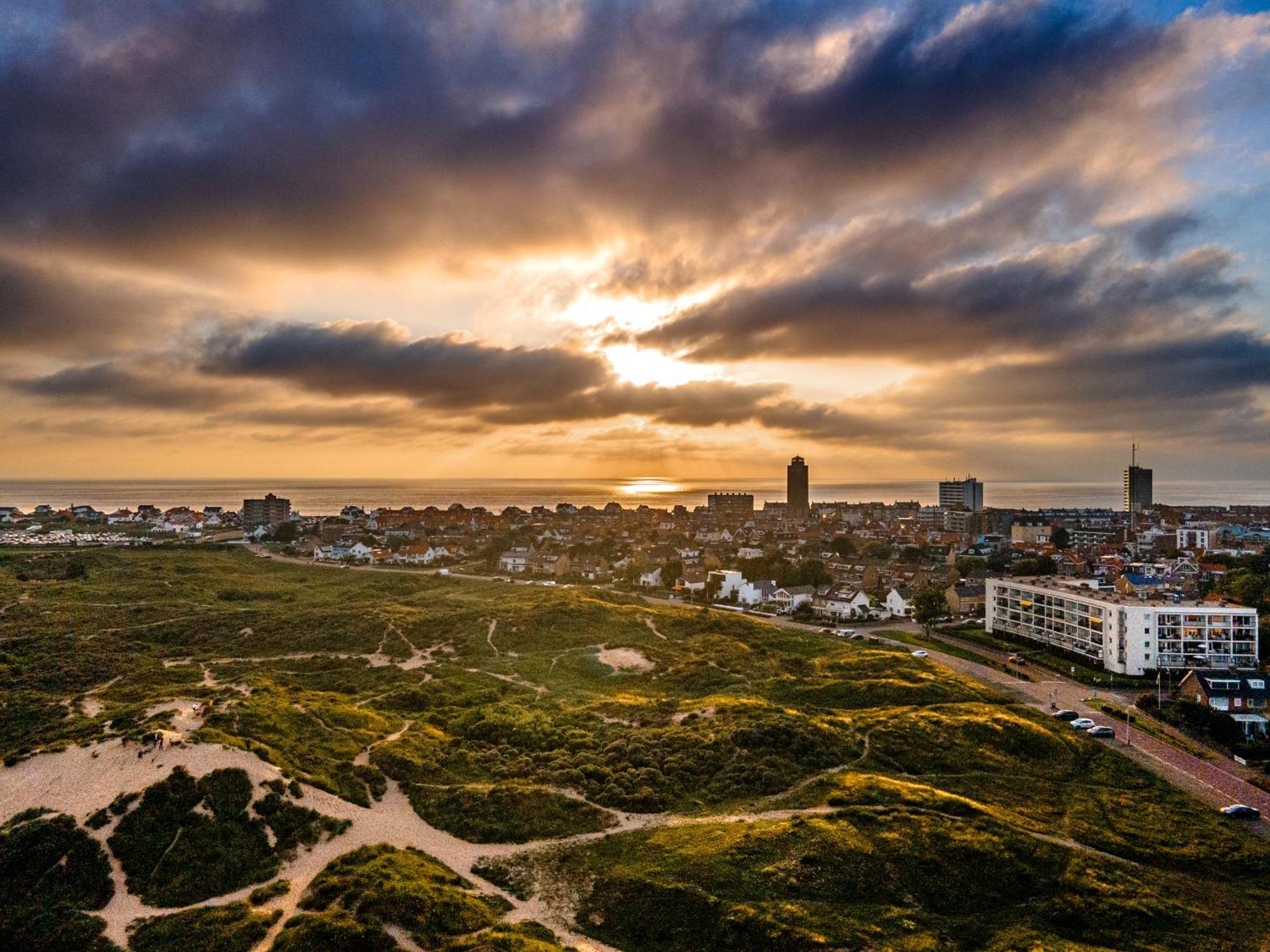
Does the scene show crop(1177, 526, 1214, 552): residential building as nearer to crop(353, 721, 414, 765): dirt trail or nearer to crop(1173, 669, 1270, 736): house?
crop(1173, 669, 1270, 736): house

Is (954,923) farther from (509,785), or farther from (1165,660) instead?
(1165,660)

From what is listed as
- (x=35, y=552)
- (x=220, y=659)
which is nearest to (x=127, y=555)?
(x=35, y=552)

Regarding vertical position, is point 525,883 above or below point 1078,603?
below

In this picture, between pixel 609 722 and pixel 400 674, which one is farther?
pixel 400 674

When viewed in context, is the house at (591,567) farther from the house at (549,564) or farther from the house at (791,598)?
the house at (791,598)

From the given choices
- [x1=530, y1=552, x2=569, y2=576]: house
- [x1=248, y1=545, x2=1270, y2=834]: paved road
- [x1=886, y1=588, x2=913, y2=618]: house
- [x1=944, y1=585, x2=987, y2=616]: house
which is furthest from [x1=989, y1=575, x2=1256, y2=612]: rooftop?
[x1=530, y1=552, x2=569, y2=576]: house

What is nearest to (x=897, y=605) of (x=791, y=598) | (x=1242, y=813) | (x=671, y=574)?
(x=791, y=598)
